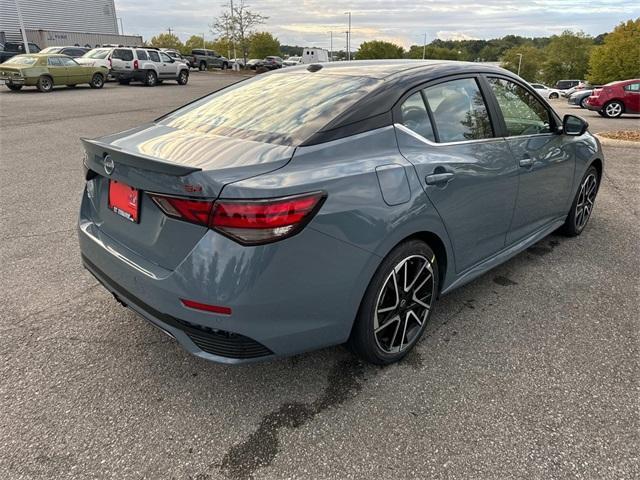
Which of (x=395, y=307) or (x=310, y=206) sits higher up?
(x=310, y=206)

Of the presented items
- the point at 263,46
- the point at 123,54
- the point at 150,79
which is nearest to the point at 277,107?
the point at 123,54

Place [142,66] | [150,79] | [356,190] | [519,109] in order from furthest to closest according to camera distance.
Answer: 1. [150,79]
2. [142,66]
3. [519,109]
4. [356,190]

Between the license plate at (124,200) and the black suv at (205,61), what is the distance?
50.9 meters

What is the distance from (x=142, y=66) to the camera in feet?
82.4

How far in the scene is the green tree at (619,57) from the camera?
5519 cm

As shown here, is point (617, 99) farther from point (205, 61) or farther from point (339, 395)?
point (205, 61)

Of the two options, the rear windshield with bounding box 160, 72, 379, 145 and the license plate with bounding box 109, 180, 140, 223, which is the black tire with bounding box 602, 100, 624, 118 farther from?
the license plate with bounding box 109, 180, 140, 223

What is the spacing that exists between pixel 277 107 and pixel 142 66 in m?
25.5

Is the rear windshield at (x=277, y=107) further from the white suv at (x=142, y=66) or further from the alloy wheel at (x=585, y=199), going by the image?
the white suv at (x=142, y=66)

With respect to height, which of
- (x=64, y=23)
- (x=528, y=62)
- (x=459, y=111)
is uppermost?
(x=64, y=23)

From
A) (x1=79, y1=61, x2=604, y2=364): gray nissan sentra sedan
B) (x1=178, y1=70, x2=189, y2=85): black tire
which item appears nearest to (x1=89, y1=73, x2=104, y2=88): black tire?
(x1=178, y1=70, x2=189, y2=85): black tire

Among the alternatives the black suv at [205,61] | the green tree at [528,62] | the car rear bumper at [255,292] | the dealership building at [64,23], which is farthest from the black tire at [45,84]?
the green tree at [528,62]

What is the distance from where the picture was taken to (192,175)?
2.00m

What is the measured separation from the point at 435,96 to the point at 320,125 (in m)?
0.91
